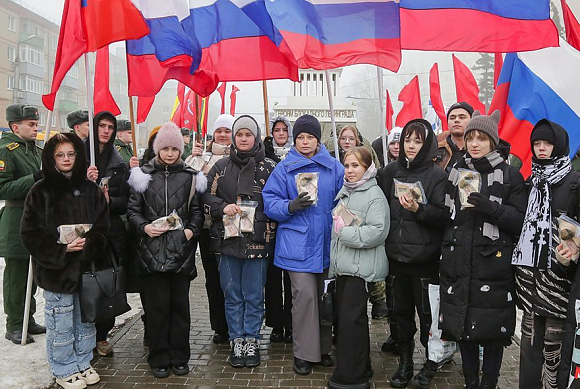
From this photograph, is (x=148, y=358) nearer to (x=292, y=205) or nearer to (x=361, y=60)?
(x=292, y=205)

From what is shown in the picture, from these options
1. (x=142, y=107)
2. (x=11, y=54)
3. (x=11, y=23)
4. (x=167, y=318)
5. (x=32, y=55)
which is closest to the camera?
(x=167, y=318)

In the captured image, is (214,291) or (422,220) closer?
(422,220)

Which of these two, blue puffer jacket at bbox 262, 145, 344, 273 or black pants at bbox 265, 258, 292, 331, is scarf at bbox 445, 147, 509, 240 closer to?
blue puffer jacket at bbox 262, 145, 344, 273

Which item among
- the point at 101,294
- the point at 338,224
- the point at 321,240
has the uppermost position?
the point at 338,224

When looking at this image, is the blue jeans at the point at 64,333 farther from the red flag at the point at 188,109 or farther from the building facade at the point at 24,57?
the building facade at the point at 24,57

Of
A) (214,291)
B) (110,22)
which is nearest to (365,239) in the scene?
(214,291)

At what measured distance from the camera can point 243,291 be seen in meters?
4.90

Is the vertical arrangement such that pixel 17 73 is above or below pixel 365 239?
above

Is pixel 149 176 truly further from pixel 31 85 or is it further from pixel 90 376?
pixel 31 85

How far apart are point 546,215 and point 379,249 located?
131 cm

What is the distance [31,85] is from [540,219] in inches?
1890

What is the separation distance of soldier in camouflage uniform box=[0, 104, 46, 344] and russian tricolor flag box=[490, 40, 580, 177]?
4.82 metres

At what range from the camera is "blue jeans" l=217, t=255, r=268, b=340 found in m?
4.85

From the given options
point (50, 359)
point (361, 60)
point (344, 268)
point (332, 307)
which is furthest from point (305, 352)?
point (361, 60)
